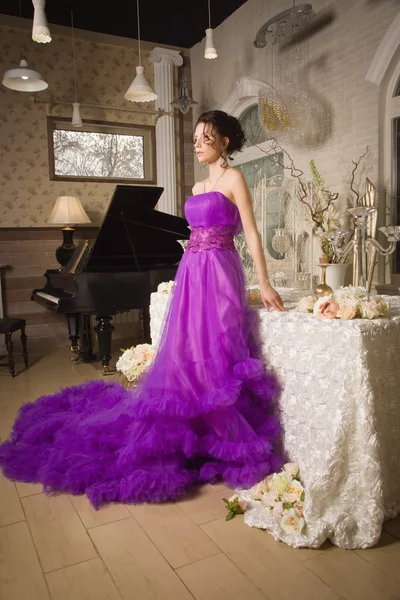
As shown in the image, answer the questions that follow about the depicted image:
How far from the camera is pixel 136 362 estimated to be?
10.5ft

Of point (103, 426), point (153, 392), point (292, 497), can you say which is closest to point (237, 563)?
point (292, 497)

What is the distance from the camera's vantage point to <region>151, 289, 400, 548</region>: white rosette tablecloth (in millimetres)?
1720

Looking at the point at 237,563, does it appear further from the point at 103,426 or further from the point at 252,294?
the point at 252,294

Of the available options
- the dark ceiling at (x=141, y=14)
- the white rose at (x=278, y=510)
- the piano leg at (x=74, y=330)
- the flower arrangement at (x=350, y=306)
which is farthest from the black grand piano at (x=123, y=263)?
the dark ceiling at (x=141, y=14)

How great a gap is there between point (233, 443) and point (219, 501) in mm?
248

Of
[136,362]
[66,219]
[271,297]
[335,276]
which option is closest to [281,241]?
[335,276]

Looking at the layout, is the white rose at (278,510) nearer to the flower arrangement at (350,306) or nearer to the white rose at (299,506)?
the white rose at (299,506)

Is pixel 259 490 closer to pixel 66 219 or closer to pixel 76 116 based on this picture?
pixel 66 219

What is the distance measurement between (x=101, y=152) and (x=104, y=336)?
3.08 m

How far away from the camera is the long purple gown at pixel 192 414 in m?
2.08

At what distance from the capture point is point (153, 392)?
216cm

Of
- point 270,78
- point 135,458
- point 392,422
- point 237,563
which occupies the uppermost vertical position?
point 270,78

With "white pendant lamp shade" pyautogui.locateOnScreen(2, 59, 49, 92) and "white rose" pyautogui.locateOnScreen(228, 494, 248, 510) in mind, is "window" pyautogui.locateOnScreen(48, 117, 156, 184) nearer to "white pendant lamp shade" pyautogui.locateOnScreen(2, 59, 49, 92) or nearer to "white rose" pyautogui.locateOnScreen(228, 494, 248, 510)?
"white pendant lamp shade" pyautogui.locateOnScreen(2, 59, 49, 92)

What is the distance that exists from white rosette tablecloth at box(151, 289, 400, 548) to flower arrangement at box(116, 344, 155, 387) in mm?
1332
